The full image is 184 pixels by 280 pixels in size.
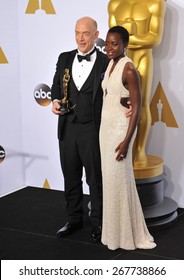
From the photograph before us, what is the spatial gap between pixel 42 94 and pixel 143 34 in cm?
154

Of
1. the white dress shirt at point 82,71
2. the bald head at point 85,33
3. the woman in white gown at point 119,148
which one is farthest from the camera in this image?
the white dress shirt at point 82,71

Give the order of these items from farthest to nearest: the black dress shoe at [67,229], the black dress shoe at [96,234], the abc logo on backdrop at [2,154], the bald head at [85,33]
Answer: the abc logo on backdrop at [2,154]
the black dress shoe at [67,229]
the black dress shoe at [96,234]
the bald head at [85,33]

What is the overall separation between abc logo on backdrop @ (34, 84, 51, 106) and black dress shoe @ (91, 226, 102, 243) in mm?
1778

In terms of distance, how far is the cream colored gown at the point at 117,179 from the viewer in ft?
11.7

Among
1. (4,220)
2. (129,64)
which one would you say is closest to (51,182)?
(4,220)

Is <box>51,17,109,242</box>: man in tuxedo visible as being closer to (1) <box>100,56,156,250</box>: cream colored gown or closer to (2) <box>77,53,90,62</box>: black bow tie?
(2) <box>77,53,90,62</box>: black bow tie

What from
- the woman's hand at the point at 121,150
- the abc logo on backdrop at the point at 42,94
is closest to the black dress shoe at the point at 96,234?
the woman's hand at the point at 121,150

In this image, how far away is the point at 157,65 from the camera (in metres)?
4.66

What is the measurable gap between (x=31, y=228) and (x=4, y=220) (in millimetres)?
339

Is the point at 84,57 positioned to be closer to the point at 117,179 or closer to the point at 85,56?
the point at 85,56

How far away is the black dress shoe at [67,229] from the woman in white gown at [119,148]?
0.41 m

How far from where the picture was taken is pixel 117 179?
3.63m

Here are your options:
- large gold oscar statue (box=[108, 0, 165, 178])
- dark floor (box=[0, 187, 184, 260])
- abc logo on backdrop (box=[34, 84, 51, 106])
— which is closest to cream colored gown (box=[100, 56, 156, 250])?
dark floor (box=[0, 187, 184, 260])

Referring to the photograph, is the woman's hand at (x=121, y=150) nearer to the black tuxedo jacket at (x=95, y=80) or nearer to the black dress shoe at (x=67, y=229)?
the black tuxedo jacket at (x=95, y=80)
